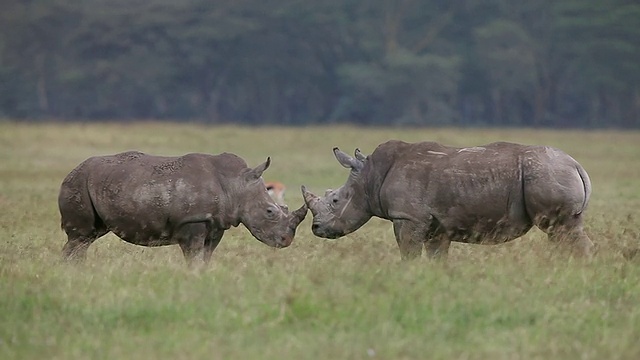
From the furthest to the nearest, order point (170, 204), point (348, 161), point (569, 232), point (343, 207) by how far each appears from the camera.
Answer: point (343, 207) → point (348, 161) → point (170, 204) → point (569, 232)

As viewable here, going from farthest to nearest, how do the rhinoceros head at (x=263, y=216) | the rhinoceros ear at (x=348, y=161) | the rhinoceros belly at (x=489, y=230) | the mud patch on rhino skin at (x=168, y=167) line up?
1. the rhinoceros ear at (x=348, y=161)
2. the rhinoceros head at (x=263, y=216)
3. the mud patch on rhino skin at (x=168, y=167)
4. the rhinoceros belly at (x=489, y=230)

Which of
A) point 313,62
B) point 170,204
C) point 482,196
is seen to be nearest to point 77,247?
point 170,204

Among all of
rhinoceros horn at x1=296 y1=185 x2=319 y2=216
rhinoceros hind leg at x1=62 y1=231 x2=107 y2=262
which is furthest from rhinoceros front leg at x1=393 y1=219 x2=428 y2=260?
rhinoceros hind leg at x1=62 y1=231 x2=107 y2=262

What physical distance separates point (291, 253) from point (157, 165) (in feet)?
4.90

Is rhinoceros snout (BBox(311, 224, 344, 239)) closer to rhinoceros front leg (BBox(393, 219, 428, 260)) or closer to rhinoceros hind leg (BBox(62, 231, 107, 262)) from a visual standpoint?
rhinoceros front leg (BBox(393, 219, 428, 260))

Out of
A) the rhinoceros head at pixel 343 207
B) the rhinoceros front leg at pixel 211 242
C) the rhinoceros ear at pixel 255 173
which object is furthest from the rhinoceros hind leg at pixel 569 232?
the rhinoceros front leg at pixel 211 242

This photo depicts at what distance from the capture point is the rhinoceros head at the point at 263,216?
41.3 ft

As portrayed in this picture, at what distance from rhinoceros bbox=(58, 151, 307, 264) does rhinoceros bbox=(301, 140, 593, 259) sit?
106 centimetres

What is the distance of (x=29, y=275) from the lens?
10781 millimetres

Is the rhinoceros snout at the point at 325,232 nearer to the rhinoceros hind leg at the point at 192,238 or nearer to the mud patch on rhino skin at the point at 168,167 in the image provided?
the rhinoceros hind leg at the point at 192,238

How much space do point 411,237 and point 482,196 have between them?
74 cm

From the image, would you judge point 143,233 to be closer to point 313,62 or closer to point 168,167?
point 168,167

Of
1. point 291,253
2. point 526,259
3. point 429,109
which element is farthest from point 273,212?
point 429,109

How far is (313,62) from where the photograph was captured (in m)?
70.8
